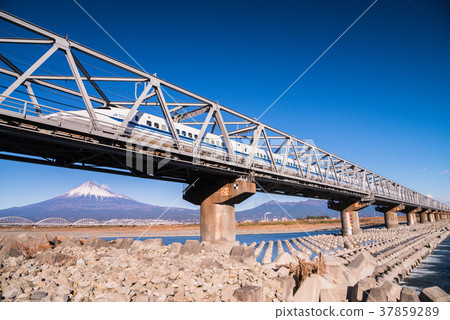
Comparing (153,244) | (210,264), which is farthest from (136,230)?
(210,264)

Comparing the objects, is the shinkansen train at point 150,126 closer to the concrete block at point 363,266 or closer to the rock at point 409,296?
the concrete block at point 363,266

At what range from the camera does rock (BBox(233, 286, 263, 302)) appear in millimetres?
5566

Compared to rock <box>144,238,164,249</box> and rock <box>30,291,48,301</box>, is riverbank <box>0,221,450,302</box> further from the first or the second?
rock <box>144,238,164,249</box>

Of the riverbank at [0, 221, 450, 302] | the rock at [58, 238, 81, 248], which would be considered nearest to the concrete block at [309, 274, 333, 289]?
the riverbank at [0, 221, 450, 302]

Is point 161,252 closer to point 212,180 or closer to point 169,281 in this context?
point 169,281

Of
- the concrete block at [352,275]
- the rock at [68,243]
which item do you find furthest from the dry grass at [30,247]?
the concrete block at [352,275]

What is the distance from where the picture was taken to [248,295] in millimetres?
5582

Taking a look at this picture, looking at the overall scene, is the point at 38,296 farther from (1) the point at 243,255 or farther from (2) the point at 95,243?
(1) the point at 243,255

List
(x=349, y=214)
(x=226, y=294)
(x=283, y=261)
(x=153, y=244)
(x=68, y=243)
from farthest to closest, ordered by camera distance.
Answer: (x=349, y=214)
(x=153, y=244)
(x=68, y=243)
(x=283, y=261)
(x=226, y=294)

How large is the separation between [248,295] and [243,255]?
219 inches

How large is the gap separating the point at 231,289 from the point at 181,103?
57.9 ft

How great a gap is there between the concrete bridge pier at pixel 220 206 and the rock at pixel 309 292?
14.4 metres

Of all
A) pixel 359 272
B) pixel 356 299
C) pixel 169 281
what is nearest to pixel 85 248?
pixel 169 281

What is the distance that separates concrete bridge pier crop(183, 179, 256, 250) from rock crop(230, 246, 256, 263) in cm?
949
